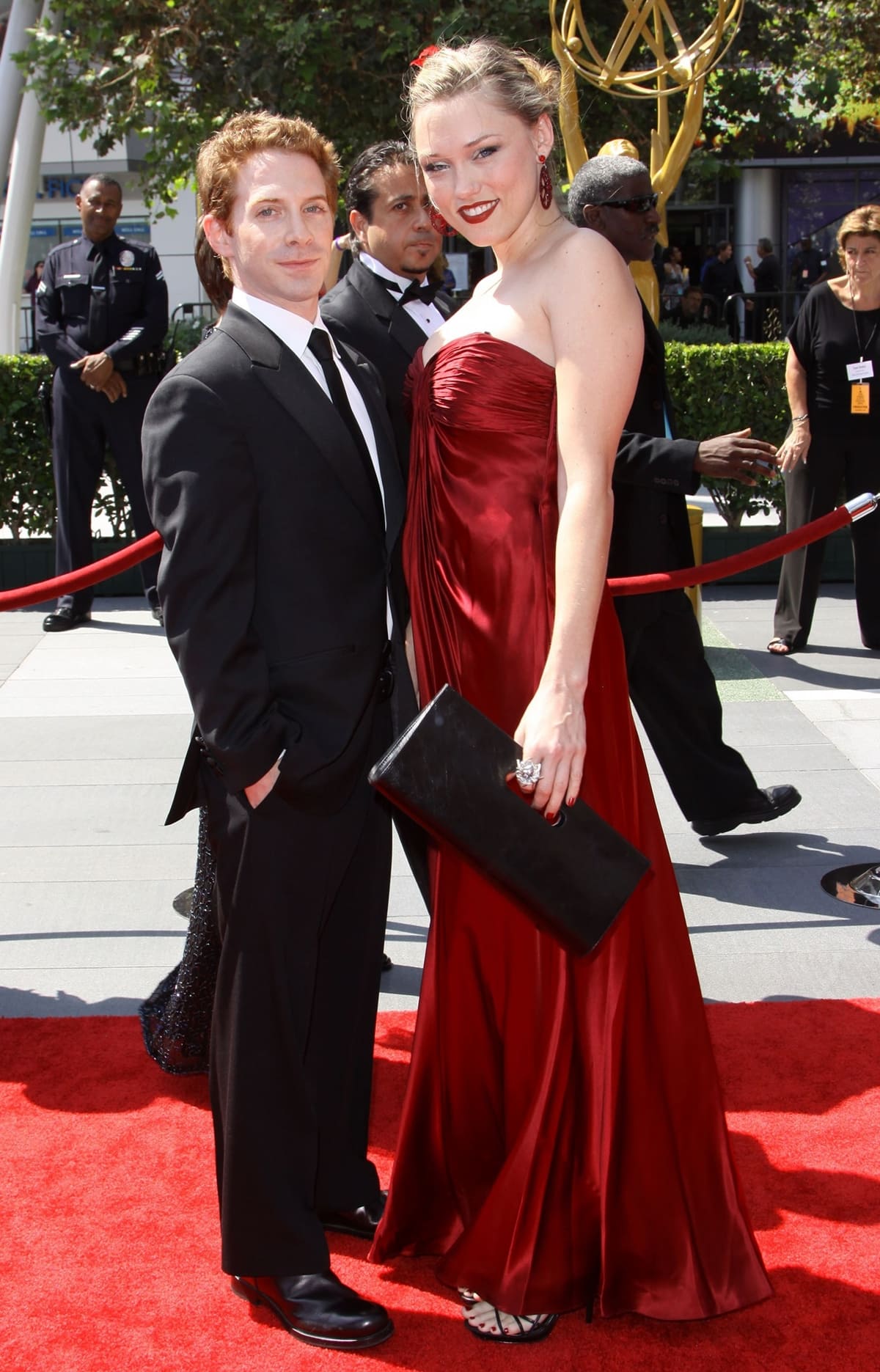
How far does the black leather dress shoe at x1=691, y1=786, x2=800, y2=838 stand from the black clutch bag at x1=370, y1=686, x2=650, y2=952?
8.70 feet

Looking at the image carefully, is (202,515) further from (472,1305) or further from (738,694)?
(738,694)

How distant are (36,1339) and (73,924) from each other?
1969 millimetres

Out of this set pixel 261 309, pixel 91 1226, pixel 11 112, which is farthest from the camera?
pixel 11 112

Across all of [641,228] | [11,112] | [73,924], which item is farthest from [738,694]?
[11,112]

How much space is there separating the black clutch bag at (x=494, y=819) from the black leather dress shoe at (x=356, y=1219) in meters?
0.92

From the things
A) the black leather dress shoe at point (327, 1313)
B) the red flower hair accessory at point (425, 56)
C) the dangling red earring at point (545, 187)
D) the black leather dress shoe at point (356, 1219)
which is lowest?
the black leather dress shoe at point (356, 1219)

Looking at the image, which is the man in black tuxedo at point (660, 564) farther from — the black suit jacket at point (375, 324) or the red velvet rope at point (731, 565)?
the black suit jacket at point (375, 324)

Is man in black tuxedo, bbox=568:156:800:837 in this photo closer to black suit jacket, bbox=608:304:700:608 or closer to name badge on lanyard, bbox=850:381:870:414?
black suit jacket, bbox=608:304:700:608

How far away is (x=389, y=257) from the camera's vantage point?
4219 mm

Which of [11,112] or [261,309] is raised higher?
[11,112]

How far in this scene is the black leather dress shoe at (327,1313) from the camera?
261cm

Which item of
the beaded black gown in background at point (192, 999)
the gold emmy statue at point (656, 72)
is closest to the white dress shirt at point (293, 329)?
the beaded black gown in background at point (192, 999)

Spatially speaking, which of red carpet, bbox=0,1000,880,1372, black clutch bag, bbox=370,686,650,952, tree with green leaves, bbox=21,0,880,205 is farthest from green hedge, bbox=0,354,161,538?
black clutch bag, bbox=370,686,650,952

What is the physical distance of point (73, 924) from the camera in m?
4.52
